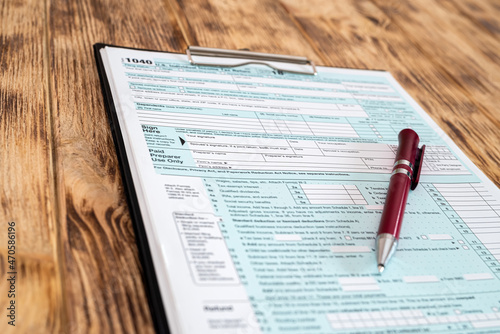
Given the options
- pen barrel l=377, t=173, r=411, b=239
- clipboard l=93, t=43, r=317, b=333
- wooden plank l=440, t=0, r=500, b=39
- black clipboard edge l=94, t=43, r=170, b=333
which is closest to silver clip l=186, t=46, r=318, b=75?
clipboard l=93, t=43, r=317, b=333

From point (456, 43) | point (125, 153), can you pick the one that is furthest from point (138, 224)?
point (456, 43)

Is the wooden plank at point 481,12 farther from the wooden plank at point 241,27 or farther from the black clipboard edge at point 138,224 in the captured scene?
the black clipboard edge at point 138,224

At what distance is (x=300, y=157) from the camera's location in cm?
56

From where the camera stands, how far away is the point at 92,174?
51cm

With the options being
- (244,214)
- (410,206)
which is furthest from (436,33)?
(244,214)

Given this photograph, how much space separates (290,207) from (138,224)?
146mm

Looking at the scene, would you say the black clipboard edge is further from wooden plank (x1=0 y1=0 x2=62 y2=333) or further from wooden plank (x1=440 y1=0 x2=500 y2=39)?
wooden plank (x1=440 y1=0 x2=500 y2=39)

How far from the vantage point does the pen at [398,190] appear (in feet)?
1.55

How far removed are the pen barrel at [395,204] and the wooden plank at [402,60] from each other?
0.59 feet

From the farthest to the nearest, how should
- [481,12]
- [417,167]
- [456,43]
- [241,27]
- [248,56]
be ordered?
[481,12] < [456,43] < [241,27] < [248,56] < [417,167]

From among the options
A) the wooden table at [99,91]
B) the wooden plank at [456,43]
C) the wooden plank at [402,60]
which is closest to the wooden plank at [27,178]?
the wooden table at [99,91]

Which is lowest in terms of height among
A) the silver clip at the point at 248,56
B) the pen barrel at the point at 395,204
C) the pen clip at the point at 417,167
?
the pen barrel at the point at 395,204

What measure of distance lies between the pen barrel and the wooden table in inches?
7.3

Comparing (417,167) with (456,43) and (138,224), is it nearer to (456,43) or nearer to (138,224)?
(138,224)
